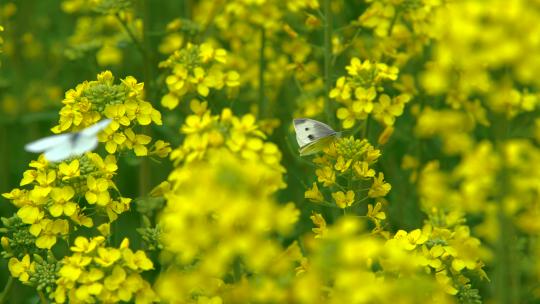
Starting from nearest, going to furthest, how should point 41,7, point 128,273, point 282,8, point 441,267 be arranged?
point 128,273
point 441,267
point 282,8
point 41,7

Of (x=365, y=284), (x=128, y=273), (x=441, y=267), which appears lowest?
(x=441, y=267)

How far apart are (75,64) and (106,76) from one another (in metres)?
1.87

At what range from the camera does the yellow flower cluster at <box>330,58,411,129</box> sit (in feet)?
13.3

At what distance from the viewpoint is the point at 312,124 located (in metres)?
3.51

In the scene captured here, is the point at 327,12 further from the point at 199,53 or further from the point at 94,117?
the point at 94,117

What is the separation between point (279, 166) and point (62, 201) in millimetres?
894

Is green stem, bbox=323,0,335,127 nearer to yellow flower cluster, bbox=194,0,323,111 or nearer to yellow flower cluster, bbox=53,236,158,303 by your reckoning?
yellow flower cluster, bbox=194,0,323,111

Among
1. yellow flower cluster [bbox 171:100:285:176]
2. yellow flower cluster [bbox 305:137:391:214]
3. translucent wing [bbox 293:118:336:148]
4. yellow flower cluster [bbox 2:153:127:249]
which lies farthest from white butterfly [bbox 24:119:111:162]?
yellow flower cluster [bbox 305:137:391:214]

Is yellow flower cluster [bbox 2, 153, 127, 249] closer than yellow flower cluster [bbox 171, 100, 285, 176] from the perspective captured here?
No

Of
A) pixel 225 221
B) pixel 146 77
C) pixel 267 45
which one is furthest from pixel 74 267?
pixel 267 45

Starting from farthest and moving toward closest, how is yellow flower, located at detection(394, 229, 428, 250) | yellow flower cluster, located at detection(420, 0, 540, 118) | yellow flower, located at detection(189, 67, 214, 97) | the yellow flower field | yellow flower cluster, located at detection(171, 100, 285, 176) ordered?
1. yellow flower, located at detection(189, 67, 214, 97)
2. yellow flower, located at detection(394, 229, 428, 250)
3. yellow flower cluster, located at detection(171, 100, 285, 176)
4. the yellow flower field
5. yellow flower cluster, located at detection(420, 0, 540, 118)

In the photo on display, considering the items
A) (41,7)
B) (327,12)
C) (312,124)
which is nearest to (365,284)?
(312,124)

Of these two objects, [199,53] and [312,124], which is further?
[199,53]

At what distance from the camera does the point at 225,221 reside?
236 cm
